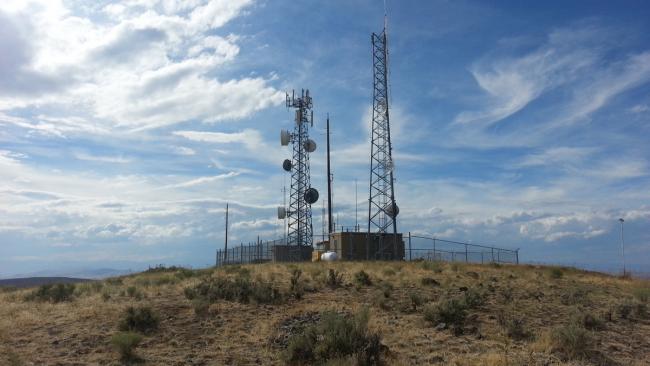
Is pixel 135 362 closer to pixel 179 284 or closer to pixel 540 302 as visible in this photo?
pixel 179 284

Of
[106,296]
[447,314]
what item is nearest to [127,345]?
[106,296]

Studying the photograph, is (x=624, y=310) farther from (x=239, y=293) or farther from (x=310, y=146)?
(x=310, y=146)

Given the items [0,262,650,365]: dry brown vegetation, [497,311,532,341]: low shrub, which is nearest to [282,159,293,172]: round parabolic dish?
[0,262,650,365]: dry brown vegetation

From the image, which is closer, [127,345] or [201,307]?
[127,345]

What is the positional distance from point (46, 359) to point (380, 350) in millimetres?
8769

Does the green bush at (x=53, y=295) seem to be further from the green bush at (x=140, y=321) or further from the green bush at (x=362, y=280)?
the green bush at (x=362, y=280)

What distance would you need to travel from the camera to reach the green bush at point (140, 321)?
686 inches

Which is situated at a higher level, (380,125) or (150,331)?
(380,125)

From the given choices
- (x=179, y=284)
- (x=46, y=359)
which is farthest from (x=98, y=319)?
(x=179, y=284)

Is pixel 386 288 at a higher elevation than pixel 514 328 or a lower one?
higher

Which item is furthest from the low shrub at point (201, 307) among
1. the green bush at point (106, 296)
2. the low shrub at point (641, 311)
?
the low shrub at point (641, 311)

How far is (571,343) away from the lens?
15023 millimetres

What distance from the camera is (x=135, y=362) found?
1447 cm

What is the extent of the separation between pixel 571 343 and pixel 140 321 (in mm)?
12566
